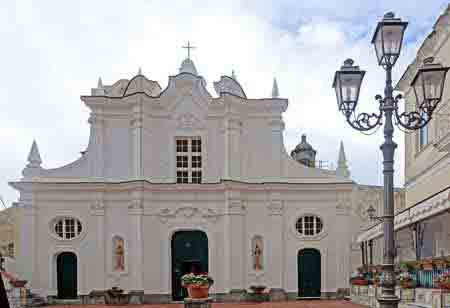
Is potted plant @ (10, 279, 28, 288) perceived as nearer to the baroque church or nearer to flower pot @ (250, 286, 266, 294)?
the baroque church

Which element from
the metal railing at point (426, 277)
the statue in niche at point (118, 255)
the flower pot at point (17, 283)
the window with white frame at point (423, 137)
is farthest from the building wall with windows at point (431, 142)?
the flower pot at point (17, 283)

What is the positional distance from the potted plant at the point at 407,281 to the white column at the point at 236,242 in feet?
41.8

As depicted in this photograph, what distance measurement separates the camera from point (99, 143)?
94.4 feet

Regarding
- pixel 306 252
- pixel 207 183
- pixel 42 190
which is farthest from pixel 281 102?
pixel 42 190

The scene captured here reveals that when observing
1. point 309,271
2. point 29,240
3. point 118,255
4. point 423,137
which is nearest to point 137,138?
point 118,255

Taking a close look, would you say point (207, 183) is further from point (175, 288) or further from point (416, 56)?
point (416, 56)

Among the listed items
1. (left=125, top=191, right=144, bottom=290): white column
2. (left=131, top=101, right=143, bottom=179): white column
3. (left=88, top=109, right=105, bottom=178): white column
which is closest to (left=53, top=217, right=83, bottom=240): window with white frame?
(left=125, top=191, right=144, bottom=290): white column

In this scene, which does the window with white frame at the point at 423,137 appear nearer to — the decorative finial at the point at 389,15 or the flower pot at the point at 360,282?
the flower pot at the point at 360,282

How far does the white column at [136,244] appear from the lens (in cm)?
2723

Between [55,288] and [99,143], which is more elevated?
[99,143]

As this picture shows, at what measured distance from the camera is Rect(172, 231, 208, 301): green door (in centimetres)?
2833

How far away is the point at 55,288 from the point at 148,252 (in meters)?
4.31

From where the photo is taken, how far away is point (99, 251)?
91.0 ft

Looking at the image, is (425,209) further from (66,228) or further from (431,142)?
(66,228)
